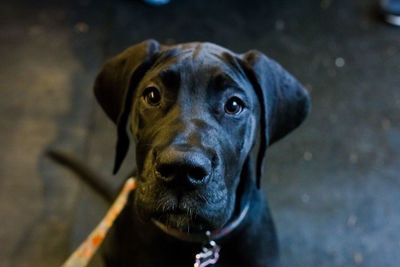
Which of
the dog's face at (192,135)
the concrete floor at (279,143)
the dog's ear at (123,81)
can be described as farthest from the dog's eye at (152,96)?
the concrete floor at (279,143)

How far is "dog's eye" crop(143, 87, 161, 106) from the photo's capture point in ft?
5.78

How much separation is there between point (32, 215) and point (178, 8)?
1857 mm

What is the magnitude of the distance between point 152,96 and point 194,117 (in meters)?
0.20

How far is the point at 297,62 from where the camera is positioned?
11.4 feet

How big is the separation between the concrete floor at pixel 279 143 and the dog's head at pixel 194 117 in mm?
904

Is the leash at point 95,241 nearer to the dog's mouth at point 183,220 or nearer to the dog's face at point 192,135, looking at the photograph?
the dog's face at point 192,135

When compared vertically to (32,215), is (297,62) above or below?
above

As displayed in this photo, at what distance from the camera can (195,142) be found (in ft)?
5.02

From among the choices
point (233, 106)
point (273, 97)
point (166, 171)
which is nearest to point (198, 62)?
point (233, 106)

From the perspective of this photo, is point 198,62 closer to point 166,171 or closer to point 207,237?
point 166,171

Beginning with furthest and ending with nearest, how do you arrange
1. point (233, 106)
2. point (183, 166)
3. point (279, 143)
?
point (279, 143), point (233, 106), point (183, 166)

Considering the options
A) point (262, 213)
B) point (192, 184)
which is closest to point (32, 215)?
point (262, 213)

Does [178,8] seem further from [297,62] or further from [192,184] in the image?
[192,184]

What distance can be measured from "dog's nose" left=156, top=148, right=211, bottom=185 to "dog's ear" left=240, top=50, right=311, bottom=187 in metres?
0.46
